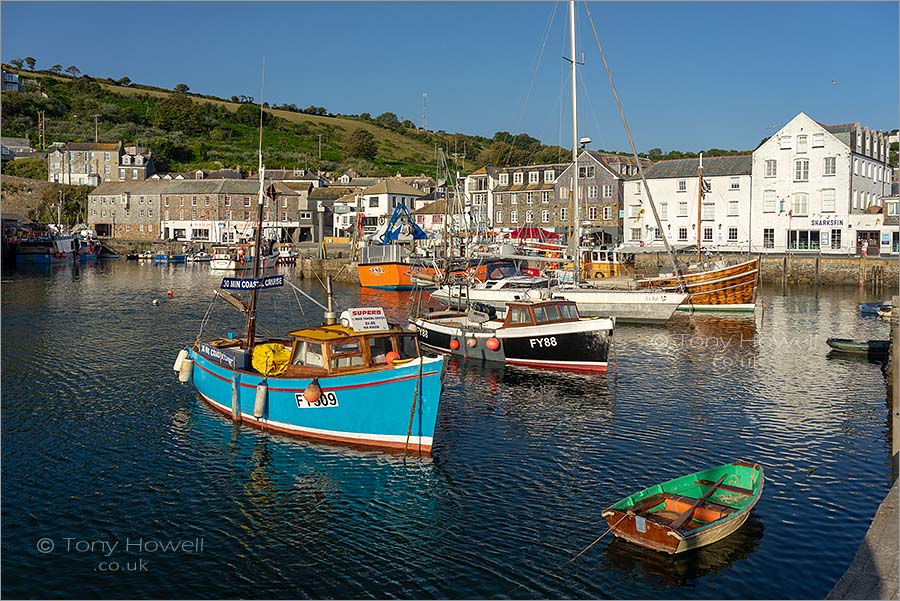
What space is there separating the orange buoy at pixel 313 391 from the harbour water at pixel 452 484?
1.80 metres

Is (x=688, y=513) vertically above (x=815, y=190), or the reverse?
(x=815, y=190)

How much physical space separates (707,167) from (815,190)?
11.9 m

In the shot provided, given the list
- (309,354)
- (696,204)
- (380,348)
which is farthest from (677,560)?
(696,204)

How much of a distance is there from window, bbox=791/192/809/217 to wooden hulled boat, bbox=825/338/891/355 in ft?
148

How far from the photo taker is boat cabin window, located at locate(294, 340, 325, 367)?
24500mm

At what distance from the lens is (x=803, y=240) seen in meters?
82.6

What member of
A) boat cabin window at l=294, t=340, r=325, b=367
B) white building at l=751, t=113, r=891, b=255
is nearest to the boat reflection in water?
boat cabin window at l=294, t=340, r=325, b=367

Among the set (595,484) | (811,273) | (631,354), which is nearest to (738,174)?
(811,273)

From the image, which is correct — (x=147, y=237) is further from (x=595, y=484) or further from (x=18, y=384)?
(x=595, y=484)

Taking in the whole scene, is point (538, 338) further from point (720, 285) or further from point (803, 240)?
point (803, 240)

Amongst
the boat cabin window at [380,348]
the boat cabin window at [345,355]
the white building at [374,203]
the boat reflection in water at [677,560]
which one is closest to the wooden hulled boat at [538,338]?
the boat cabin window at [380,348]

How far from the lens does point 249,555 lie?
1781 cm

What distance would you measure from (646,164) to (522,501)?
9532 centimetres

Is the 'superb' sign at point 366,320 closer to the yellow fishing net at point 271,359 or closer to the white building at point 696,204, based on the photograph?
the yellow fishing net at point 271,359
